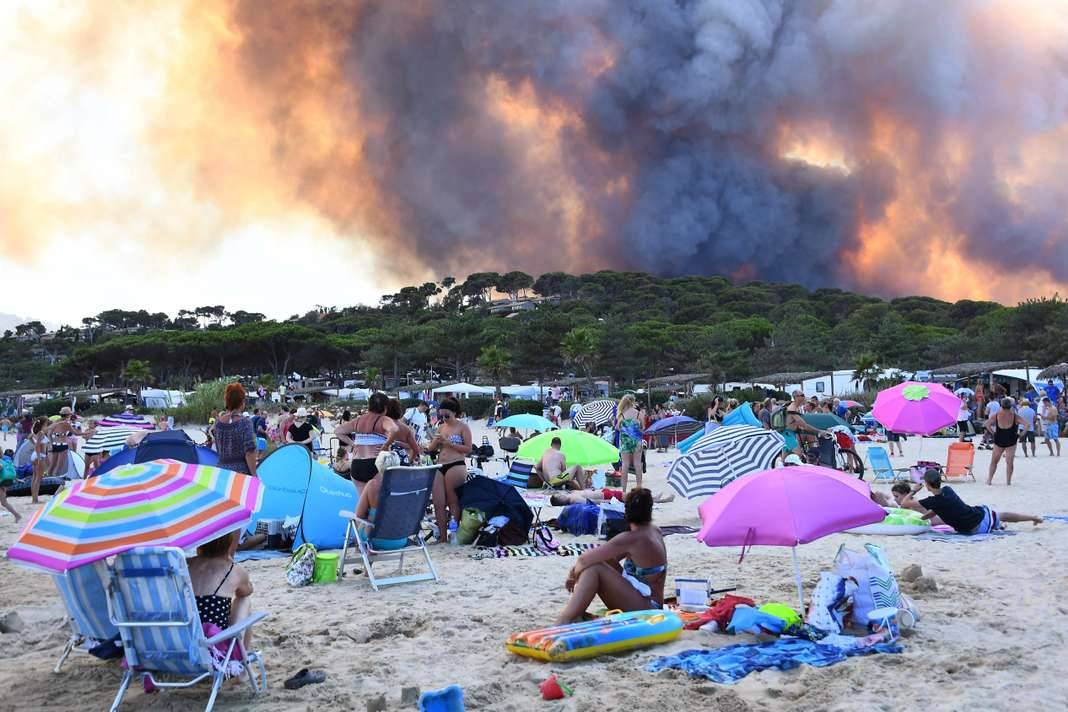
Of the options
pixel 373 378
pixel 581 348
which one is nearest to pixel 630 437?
pixel 581 348

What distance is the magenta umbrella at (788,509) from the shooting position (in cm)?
452

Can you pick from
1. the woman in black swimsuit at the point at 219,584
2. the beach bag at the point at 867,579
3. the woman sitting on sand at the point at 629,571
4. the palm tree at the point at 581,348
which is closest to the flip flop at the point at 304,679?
the woman in black swimsuit at the point at 219,584

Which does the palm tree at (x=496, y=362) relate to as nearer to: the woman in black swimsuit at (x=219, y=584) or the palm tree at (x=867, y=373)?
the palm tree at (x=867, y=373)

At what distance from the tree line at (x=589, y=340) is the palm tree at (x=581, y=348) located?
0.09m

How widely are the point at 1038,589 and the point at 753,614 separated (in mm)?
2150

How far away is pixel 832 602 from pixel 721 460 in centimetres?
261

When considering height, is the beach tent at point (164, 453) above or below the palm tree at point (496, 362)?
below

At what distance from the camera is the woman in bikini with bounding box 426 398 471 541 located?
7793 mm

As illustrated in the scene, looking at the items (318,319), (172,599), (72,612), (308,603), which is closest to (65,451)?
(308,603)

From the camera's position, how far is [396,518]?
6273mm

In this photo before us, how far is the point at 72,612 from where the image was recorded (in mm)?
3887

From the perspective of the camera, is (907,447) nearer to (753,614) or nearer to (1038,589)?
(1038,589)

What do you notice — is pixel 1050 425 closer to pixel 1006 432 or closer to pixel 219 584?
pixel 1006 432

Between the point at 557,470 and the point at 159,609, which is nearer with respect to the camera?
the point at 159,609
